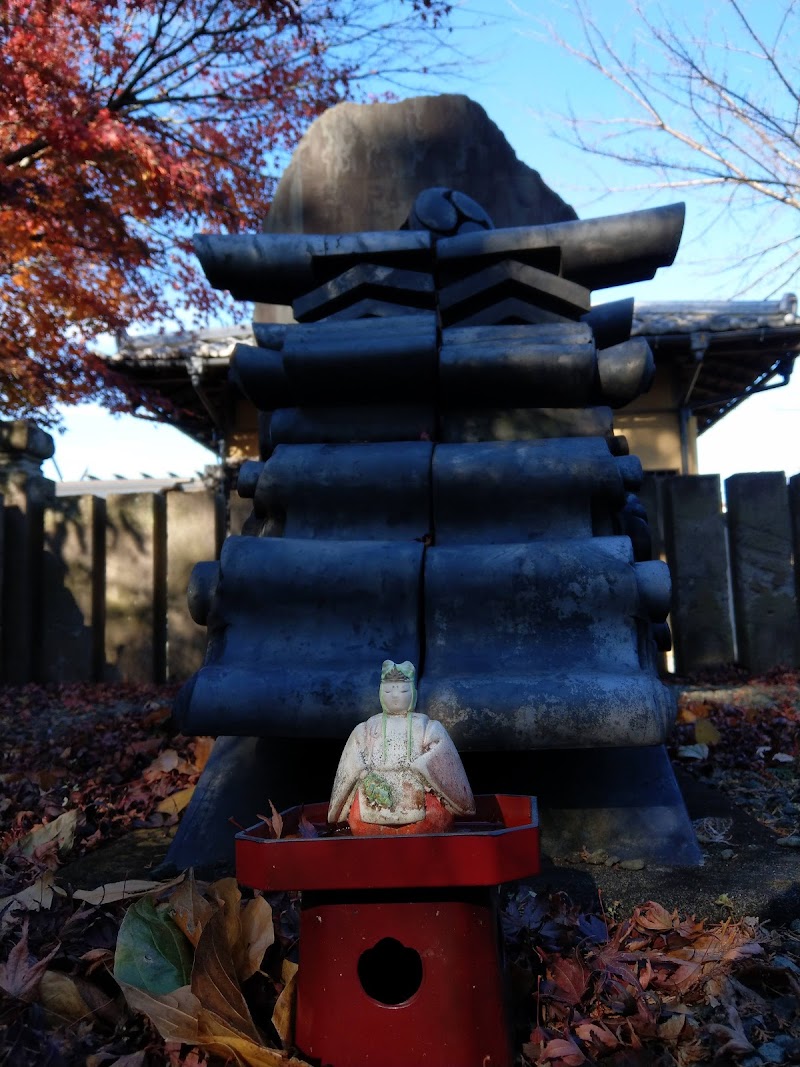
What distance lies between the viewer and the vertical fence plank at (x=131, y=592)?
5656mm

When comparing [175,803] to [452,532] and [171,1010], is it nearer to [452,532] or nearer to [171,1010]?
[452,532]

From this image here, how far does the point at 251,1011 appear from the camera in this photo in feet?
5.14

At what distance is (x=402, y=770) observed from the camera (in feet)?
5.34

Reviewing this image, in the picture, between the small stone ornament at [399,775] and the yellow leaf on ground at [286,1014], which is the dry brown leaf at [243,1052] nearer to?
the yellow leaf on ground at [286,1014]

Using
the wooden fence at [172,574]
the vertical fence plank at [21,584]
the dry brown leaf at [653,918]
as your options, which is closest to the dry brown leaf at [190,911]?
the dry brown leaf at [653,918]

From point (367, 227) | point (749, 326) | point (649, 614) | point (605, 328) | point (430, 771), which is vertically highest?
point (749, 326)

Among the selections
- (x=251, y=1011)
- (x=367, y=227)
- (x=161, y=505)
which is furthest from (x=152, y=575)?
(x=251, y=1011)

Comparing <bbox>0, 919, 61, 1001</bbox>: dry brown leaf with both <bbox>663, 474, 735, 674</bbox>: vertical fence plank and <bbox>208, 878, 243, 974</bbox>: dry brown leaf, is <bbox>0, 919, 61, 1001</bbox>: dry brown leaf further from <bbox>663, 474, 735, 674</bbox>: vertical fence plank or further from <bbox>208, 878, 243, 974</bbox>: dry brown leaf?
<bbox>663, 474, 735, 674</bbox>: vertical fence plank

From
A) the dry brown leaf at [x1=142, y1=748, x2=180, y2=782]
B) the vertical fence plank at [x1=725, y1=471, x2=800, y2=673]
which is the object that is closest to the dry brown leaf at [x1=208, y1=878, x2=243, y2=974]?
the dry brown leaf at [x1=142, y1=748, x2=180, y2=782]

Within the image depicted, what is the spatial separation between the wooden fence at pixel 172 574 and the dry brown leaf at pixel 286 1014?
13.5ft

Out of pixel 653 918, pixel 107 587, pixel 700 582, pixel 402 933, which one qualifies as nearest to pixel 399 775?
pixel 402 933

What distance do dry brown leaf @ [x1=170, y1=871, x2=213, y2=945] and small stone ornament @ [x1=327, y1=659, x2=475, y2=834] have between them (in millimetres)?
293

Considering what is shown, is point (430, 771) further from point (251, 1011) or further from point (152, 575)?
point (152, 575)

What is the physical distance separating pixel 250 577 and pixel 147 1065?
1.51 m
